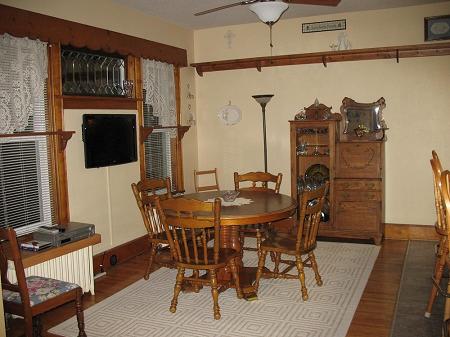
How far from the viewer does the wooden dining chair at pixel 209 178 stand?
6.00 meters

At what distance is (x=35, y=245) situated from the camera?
134 inches

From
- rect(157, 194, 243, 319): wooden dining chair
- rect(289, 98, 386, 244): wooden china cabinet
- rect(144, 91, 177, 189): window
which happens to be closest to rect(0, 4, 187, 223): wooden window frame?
rect(144, 91, 177, 189): window

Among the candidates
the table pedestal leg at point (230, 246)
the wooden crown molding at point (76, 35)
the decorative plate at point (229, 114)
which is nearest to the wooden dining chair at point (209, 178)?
the decorative plate at point (229, 114)

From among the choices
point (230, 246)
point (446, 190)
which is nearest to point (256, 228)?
point (230, 246)

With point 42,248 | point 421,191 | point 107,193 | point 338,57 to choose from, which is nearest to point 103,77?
point 107,193

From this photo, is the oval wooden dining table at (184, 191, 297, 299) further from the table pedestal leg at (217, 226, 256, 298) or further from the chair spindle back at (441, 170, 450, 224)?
the chair spindle back at (441, 170, 450, 224)

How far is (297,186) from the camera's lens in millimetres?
5516

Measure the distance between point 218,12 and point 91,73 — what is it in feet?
5.45

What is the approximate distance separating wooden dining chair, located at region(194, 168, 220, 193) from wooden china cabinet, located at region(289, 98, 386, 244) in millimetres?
1101

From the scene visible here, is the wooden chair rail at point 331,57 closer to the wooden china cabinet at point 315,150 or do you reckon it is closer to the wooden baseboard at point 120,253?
the wooden china cabinet at point 315,150

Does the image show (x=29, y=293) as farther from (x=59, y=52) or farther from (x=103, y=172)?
(x=59, y=52)

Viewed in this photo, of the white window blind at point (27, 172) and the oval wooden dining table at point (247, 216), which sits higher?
the white window blind at point (27, 172)

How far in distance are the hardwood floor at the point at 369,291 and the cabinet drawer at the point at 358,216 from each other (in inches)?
11.2

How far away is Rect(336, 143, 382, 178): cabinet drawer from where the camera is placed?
5168 millimetres
